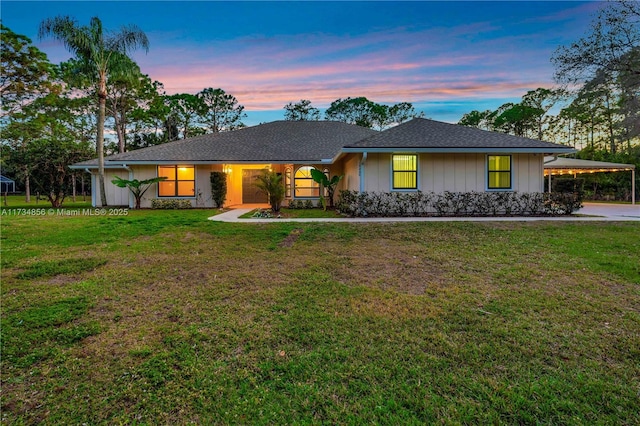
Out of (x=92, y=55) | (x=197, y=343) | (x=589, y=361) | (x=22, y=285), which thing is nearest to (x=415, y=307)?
(x=589, y=361)

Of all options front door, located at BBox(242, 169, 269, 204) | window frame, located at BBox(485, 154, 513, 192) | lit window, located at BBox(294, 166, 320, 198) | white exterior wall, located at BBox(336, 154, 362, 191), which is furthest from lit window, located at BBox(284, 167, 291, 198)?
window frame, located at BBox(485, 154, 513, 192)

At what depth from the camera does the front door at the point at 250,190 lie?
18.2 meters

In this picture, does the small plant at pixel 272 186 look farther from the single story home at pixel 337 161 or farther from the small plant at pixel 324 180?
the single story home at pixel 337 161

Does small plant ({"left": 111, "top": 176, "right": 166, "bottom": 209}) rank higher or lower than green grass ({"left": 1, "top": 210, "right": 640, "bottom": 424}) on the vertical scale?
higher

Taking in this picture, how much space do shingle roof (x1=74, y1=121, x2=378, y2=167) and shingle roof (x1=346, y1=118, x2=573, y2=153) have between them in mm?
2861

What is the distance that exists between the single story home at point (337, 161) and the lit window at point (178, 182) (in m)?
0.05

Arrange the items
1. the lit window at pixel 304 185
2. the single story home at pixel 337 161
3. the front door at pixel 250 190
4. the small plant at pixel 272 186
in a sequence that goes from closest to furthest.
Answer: the single story home at pixel 337 161 < the small plant at pixel 272 186 < the lit window at pixel 304 185 < the front door at pixel 250 190

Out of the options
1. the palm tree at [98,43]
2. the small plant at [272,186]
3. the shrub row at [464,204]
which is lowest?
the shrub row at [464,204]

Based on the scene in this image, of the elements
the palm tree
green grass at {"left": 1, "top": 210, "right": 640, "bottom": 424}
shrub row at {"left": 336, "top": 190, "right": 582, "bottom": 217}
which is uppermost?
the palm tree

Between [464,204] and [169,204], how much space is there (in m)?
13.7

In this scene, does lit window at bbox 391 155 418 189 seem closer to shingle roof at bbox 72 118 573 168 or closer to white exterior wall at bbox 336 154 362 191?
shingle roof at bbox 72 118 573 168

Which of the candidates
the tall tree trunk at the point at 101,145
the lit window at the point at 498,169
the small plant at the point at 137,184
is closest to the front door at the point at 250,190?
the small plant at the point at 137,184

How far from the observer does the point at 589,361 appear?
2586 mm

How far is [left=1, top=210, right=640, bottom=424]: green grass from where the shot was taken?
2.13m
